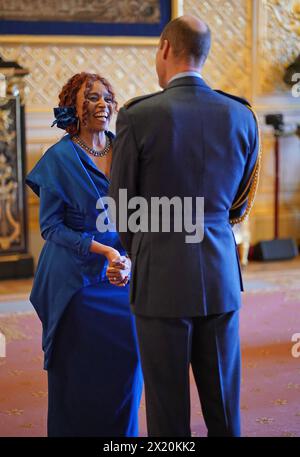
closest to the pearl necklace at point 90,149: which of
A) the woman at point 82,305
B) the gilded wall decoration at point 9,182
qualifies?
the woman at point 82,305

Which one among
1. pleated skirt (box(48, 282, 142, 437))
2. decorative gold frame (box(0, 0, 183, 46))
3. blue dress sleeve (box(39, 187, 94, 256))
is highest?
decorative gold frame (box(0, 0, 183, 46))

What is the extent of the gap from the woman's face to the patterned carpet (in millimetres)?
1328

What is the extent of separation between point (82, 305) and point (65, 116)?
25.9 inches

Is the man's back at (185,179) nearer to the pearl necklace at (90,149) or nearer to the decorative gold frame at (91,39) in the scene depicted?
the pearl necklace at (90,149)

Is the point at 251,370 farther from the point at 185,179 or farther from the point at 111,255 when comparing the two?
the point at 185,179

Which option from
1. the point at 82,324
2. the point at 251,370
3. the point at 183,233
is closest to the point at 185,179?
the point at 183,233

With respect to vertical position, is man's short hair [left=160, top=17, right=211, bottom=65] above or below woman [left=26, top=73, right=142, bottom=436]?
above

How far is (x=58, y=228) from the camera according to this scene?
8.55 feet

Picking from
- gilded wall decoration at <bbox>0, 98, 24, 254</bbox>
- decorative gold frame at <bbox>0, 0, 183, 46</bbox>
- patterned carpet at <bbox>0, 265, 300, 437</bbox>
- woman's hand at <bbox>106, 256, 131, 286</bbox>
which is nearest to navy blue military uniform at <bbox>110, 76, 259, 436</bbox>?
woman's hand at <bbox>106, 256, 131, 286</bbox>

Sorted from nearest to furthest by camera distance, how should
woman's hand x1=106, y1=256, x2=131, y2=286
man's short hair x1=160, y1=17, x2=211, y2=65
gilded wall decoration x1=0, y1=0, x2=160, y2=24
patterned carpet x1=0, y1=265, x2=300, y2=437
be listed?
man's short hair x1=160, y1=17, x2=211, y2=65 → woman's hand x1=106, y1=256, x2=131, y2=286 → patterned carpet x1=0, y1=265, x2=300, y2=437 → gilded wall decoration x1=0, y1=0, x2=160, y2=24

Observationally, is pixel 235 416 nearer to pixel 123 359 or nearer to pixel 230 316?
pixel 230 316

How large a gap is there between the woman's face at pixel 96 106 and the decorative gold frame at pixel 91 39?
12.2ft

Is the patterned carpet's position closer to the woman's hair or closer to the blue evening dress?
the blue evening dress

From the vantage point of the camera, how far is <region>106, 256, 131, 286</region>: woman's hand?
2.52m
